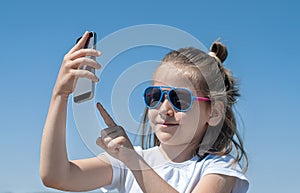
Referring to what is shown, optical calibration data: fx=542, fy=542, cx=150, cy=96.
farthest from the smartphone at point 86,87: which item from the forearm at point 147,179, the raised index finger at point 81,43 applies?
the forearm at point 147,179

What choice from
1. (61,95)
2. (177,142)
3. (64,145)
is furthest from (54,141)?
(177,142)

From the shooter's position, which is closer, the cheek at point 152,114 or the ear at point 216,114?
the cheek at point 152,114

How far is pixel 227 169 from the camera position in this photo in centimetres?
395

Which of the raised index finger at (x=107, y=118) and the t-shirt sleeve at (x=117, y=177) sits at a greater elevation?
the raised index finger at (x=107, y=118)

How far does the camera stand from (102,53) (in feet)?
10.6

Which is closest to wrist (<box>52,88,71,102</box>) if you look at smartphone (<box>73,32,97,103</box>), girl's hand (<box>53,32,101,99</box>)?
girl's hand (<box>53,32,101,99</box>)

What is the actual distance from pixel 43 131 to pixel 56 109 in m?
0.20

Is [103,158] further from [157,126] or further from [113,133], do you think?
[113,133]

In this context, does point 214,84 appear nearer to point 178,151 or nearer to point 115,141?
point 178,151

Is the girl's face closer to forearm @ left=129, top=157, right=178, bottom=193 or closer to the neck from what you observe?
the neck

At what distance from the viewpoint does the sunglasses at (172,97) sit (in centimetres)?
392

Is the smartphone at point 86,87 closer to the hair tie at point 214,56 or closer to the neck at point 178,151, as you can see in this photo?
the neck at point 178,151

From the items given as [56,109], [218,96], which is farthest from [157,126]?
[56,109]

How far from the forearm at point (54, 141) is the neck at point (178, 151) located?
925 millimetres
